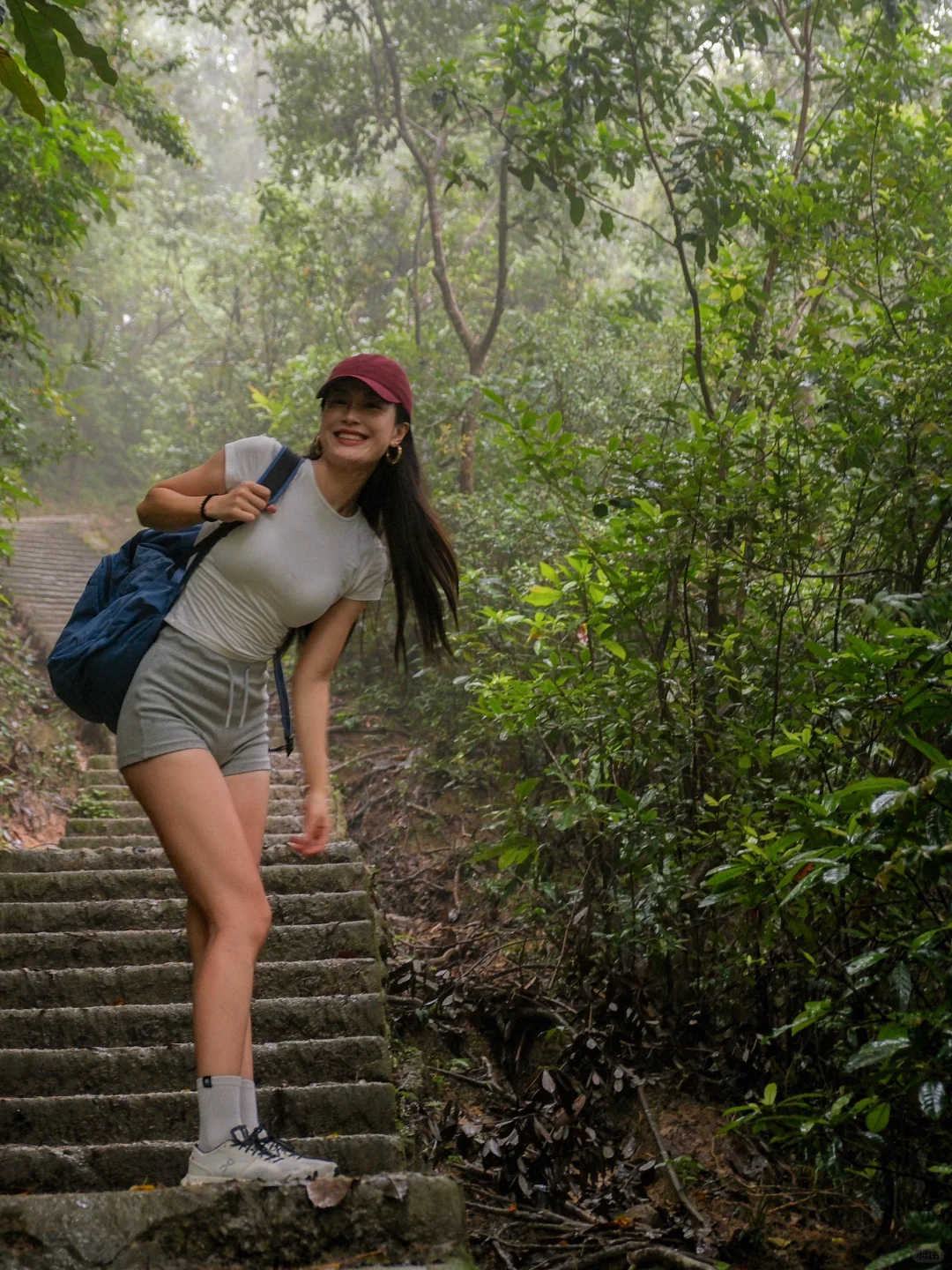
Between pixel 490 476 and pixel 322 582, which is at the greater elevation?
pixel 490 476

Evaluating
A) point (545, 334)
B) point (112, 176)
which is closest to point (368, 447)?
point (112, 176)

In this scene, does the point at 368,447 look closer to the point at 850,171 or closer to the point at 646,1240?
the point at 646,1240

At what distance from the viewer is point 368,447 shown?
256cm

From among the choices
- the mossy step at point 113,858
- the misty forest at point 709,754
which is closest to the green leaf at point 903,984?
the misty forest at point 709,754

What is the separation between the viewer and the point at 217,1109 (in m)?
2.09

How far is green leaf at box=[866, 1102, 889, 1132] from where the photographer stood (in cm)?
179

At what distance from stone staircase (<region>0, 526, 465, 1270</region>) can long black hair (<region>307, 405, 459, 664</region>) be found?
4.03 feet

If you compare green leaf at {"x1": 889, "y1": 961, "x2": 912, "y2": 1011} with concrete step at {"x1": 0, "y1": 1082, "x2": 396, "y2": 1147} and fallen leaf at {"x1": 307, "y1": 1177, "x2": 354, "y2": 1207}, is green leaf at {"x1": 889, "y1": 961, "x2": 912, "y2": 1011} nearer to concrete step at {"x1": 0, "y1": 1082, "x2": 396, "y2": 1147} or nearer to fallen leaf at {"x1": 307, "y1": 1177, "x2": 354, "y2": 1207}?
fallen leaf at {"x1": 307, "y1": 1177, "x2": 354, "y2": 1207}

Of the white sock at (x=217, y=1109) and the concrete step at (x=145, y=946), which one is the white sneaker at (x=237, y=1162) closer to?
the white sock at (x=217, y=1109)

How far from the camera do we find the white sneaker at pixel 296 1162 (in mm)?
2020

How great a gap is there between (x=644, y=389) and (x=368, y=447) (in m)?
7.02

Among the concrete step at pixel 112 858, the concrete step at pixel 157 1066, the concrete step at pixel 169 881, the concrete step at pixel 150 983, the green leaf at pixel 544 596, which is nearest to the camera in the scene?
the concrete step at pixel 157 1066

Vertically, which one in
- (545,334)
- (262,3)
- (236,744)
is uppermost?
(262,3)

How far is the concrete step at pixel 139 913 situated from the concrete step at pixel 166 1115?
42.9 inches
